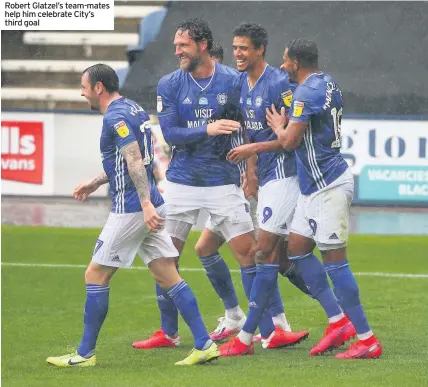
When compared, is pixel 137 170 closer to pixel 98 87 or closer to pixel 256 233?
pixel 98 87

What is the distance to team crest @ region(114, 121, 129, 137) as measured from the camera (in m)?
6.91

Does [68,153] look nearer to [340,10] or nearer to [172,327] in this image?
[340,10]

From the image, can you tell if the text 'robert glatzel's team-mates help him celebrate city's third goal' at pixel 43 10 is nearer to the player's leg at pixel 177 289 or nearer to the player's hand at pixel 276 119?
the player's hand at pixel 276 119

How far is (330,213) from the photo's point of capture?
730 cm

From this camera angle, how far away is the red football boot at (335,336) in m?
7.54

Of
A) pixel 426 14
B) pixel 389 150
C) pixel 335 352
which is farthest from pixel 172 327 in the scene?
pixel 426 14

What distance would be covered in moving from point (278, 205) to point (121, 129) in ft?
4.11

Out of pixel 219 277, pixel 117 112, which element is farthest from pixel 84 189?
pixel 219 277

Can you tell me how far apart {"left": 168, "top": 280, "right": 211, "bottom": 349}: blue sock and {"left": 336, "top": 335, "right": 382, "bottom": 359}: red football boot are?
912 millimetres

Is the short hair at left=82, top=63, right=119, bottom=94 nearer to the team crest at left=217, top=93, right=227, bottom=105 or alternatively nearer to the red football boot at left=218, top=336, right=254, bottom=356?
the team crest at left=217, top=93, right=227, bottom=105

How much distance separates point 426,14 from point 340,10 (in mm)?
1550

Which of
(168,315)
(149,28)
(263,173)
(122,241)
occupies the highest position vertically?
(149,28)

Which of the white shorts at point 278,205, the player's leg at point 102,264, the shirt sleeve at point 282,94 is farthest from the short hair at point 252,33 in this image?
the player's leg at point 102,264

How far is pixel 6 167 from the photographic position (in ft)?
62.6
